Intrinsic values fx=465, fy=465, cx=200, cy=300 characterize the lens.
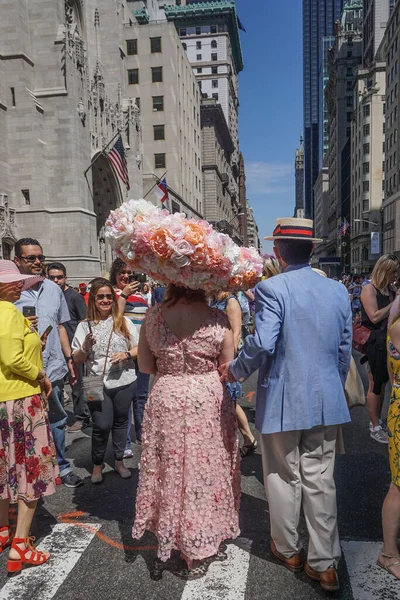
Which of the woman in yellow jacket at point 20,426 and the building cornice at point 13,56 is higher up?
the building cornice at point 13,56

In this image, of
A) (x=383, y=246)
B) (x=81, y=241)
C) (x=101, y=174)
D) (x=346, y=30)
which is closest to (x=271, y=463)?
(x=81, y=241)

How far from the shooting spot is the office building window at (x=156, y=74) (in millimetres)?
44062

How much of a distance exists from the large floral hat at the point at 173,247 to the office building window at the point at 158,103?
45.1 m

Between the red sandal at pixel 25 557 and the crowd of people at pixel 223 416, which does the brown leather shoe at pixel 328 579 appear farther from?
the red sandal at pixel 25 557

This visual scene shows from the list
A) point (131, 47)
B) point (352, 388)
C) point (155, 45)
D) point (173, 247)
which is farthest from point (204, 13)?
point (173, 247)

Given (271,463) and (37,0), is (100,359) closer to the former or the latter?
(271,463)

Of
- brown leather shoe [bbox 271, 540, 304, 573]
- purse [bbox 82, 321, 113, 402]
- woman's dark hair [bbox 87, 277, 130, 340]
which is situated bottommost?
brown leather shoe [bbox 271, 540, 304, 573]

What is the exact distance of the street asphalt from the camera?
2992 mm

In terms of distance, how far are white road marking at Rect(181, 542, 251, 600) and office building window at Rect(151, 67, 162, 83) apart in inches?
1845

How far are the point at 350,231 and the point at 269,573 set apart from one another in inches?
3602

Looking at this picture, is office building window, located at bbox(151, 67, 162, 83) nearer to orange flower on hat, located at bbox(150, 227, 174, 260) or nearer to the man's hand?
orange flower on hat, located at bbox(150, 227, 174, 260)

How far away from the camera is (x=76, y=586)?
3.09 m

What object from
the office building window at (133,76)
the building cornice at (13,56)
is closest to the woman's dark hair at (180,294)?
the building cornice at (13,56)

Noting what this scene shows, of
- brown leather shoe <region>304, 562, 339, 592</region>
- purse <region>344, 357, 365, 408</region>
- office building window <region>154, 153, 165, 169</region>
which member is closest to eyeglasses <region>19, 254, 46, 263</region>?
purse <region>344, 357, 365, 408</region>
